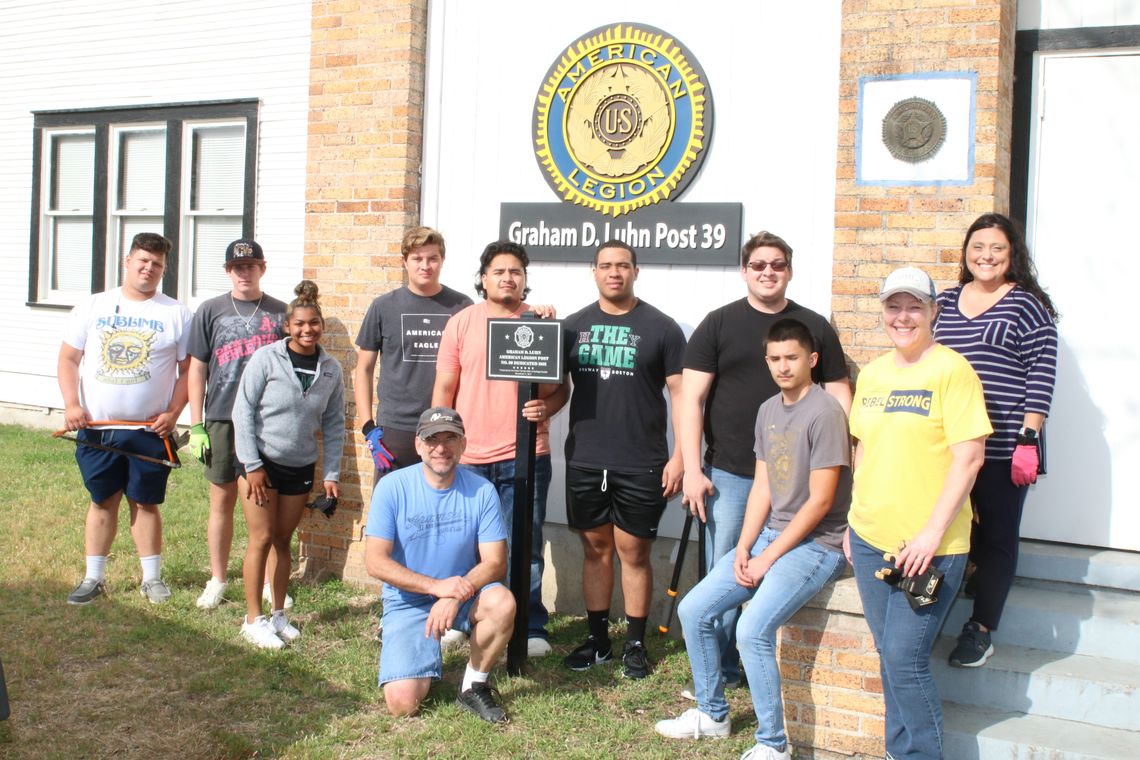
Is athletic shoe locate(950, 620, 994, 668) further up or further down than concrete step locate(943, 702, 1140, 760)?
further up

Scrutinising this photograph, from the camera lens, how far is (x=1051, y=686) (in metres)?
4.19

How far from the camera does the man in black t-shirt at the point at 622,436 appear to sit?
5027 millimetres

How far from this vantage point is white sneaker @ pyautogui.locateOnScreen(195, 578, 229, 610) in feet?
19.1

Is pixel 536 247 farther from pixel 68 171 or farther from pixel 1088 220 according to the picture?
pixel 68 171

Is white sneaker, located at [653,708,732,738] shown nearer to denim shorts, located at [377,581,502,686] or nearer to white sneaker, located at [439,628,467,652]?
denim shorts, located at [377,581,502,686]

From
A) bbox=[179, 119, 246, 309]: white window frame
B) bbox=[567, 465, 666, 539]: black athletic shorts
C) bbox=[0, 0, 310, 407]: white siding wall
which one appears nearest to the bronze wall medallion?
bbox=[567, 465, 666, 539]: black athletic shorts

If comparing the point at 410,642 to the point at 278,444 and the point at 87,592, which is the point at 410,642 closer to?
the point at 278,444

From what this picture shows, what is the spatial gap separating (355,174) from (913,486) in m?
4.05

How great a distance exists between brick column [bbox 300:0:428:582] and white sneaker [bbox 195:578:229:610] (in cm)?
78

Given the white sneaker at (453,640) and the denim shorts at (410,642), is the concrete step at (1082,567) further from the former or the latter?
the white sneaker at (453,640)

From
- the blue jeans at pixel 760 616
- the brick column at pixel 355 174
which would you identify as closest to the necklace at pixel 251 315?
the brick column at pixel 355 174

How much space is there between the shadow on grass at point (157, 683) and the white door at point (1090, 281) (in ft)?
11.4

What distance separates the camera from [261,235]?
973 centimetres

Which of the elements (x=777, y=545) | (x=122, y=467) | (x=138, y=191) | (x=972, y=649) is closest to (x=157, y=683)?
(x=122, y=467)
